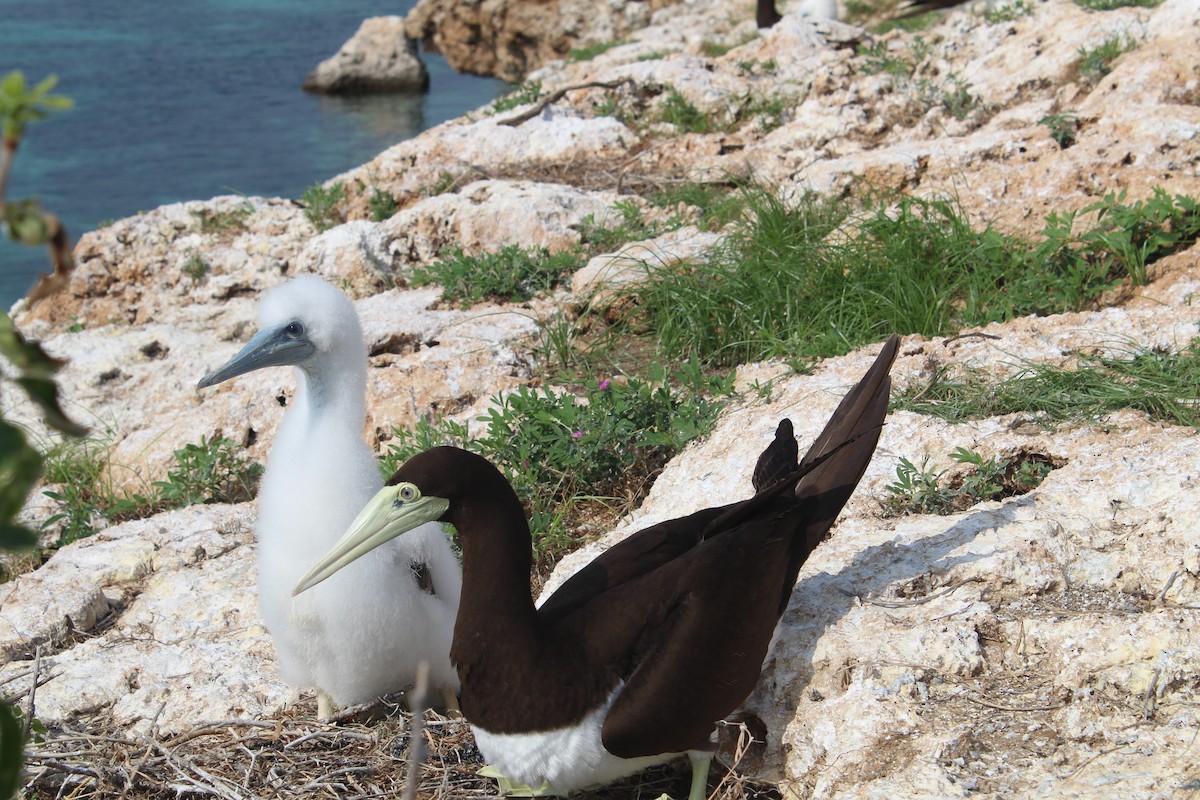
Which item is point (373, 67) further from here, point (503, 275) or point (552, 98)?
point (503, 275)

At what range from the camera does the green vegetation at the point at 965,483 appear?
347 centimetres

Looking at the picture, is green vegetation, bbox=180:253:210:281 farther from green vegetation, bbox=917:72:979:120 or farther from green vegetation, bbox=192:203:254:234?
green vegetation, bbox=917:72:979:120

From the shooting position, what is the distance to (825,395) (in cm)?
402

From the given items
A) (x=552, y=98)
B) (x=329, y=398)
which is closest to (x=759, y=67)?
(x=552, y=98)

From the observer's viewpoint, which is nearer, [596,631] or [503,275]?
[596,631]

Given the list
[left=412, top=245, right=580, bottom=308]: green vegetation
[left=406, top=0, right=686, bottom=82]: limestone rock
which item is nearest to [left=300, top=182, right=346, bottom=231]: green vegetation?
[left=412, top=245, right=580, bottom=308]: green vegetation

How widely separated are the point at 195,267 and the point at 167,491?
216 cm

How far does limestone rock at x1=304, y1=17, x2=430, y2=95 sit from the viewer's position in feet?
77.0

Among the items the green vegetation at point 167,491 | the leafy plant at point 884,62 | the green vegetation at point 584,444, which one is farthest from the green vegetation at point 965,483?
the leafy plant at point 884,62

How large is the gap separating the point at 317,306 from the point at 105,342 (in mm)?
3250

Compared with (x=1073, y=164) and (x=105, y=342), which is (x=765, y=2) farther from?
(x=105, y=342)

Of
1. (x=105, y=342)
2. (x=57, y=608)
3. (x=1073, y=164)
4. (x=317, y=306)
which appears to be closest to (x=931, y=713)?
(x=317, y=306)

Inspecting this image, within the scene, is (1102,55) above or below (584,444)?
above

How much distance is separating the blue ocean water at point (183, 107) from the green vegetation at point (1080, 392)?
1039 centimetres
